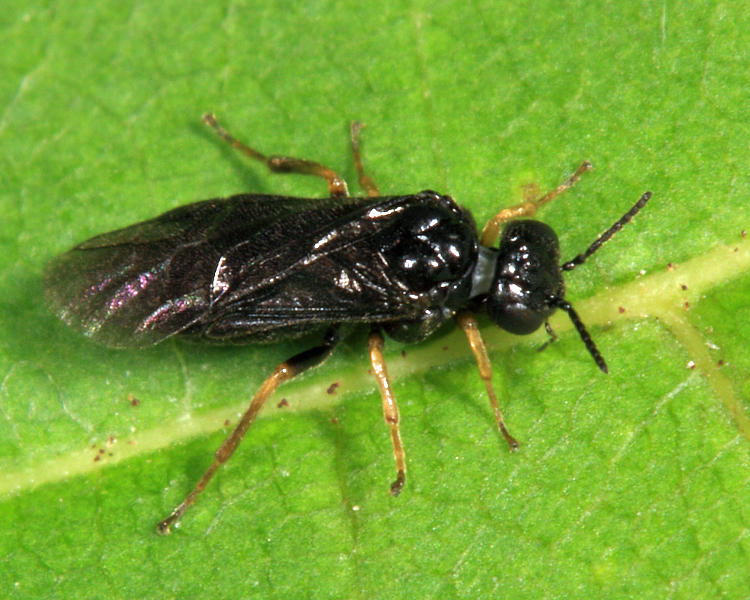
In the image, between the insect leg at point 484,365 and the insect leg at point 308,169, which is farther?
the insect leg at point 308,169

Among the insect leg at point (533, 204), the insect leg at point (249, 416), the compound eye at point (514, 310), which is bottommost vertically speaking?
the insect leg at point (249, 416)

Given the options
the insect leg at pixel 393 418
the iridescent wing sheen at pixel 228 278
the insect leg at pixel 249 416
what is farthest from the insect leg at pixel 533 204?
the insect leg at pixel 249 416

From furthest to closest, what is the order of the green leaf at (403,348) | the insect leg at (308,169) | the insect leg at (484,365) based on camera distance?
the insect leg at (308,169)
the insect leg at (484,365)
the green leaf at (403,348)

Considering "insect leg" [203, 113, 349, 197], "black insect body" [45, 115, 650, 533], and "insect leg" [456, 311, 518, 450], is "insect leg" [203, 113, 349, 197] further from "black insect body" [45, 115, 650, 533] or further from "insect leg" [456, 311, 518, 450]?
"insect leg" [456, 311, 518, 450]

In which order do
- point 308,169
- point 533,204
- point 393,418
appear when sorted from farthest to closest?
1. point 308,169
2. point 533,204
3. point 393,418

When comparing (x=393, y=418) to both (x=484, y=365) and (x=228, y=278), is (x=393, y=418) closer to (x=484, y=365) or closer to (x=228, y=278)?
(x=484, y=365)

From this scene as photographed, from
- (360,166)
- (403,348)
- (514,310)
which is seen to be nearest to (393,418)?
(403,348)

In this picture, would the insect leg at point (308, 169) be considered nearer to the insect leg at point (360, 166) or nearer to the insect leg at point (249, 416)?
the insect leg at point (360, 166)

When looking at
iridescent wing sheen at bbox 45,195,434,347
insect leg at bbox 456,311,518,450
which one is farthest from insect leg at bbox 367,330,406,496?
insect leg at bbox 456,311,518,450
